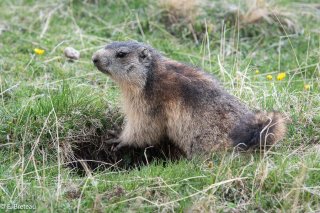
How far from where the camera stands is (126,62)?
22.1 feet

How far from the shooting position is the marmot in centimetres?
613

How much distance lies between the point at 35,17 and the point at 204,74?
13.6 feet

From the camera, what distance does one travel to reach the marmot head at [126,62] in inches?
262

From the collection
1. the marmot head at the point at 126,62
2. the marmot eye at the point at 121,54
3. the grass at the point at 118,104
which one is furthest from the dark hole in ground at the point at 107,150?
the marmot eye at the point at 121,54

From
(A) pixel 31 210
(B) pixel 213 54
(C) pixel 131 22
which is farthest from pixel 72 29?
(A) pixel 31 210

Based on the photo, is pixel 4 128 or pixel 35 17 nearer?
pixel 4 128

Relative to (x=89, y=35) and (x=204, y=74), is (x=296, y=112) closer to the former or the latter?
(x=204, y=74)

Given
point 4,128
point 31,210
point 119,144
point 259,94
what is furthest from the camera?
point 259,94

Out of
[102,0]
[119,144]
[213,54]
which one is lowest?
[119,144]

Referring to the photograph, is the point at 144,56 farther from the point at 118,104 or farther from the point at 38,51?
the point at 38,51

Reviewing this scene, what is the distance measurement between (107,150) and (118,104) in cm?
58

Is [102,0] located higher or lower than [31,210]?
higher

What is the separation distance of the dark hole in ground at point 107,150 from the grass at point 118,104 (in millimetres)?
113

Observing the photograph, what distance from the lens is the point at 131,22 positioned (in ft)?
31.2
